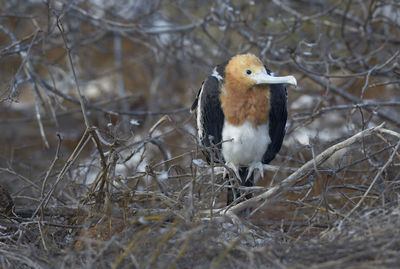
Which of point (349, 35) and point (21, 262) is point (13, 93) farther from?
point (349, 35)

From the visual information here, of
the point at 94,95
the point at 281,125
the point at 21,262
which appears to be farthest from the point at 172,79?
the point at 21,262

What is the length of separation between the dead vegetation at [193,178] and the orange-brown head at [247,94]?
0.25 metres

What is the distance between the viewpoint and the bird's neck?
2.46m

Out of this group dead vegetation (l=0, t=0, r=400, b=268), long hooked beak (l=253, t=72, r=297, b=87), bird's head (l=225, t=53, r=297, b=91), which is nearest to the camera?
dead vegetation (l=0, t=0, r=400, b=268)

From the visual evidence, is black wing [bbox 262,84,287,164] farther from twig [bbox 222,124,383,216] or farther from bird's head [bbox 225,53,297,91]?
twig [bbox 222,124,383,216]

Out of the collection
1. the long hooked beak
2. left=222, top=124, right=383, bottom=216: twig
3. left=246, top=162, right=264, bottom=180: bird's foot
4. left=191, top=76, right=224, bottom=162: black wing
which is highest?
the long hooked beak

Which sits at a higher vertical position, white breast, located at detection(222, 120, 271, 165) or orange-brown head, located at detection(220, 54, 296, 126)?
orange-brown head, located at detection(220, 54, 296, 126)

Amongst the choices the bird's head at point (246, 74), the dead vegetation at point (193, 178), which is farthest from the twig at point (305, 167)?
the bird's head at point (246, 74)

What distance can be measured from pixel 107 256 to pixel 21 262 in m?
0.34

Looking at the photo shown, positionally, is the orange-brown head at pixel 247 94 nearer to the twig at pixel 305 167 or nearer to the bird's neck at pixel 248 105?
the bird's neck at pixel 248 105

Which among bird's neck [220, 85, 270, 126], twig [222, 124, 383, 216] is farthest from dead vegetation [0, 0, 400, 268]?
bird's neck [220, 85, 270, 126]

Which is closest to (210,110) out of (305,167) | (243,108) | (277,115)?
(243,108)

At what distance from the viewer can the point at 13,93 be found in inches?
92.7

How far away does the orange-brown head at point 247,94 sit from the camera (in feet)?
8.07
